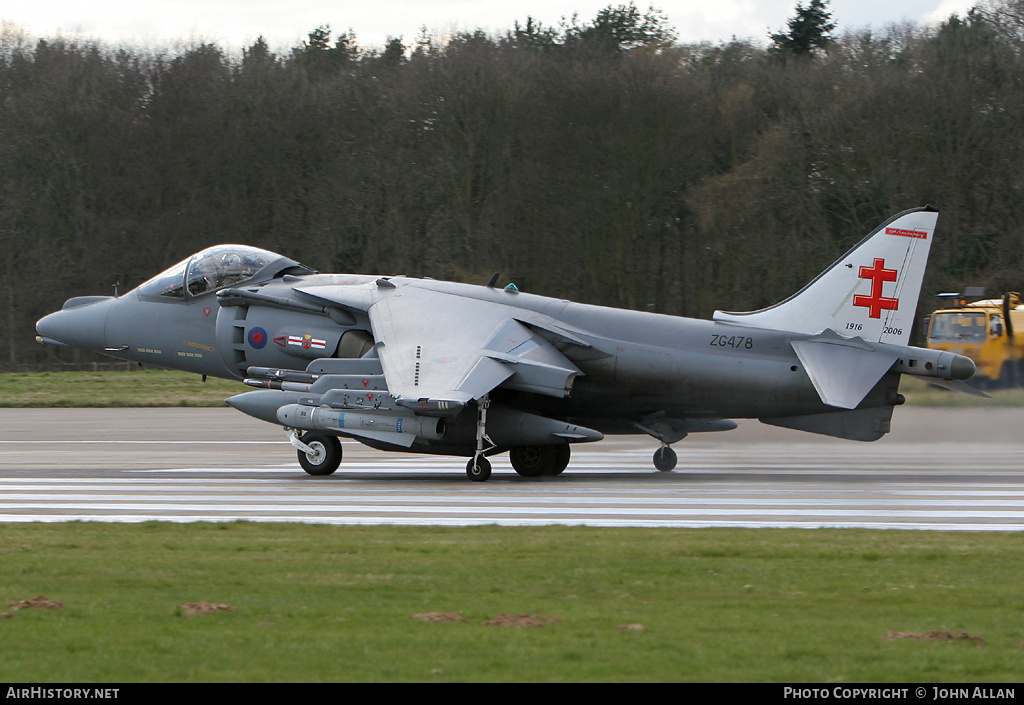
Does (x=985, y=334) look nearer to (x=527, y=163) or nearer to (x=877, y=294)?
(x=877, y=294)

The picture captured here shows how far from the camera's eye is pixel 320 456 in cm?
1648

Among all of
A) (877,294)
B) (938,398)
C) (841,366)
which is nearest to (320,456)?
(841,366)

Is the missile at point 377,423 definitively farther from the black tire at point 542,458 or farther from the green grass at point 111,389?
the green grass at point 111,389

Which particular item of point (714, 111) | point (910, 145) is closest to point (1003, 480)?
point (910, 145)

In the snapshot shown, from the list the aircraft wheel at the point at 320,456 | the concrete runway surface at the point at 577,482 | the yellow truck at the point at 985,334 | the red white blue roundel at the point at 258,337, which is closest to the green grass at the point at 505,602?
the concrete runway surface at the point at 577,482

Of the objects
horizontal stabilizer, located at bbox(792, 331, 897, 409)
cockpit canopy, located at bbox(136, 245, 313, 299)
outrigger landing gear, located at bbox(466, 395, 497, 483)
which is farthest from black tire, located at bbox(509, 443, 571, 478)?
cockpit canopy, located at bbox(136, 245, 313, 299)

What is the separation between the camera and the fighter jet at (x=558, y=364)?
15.5 m

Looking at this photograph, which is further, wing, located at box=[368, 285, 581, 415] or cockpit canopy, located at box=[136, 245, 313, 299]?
cockpit canopy, located at box=[136, 245, 313, 299]

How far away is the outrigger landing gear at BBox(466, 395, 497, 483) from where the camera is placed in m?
15.7

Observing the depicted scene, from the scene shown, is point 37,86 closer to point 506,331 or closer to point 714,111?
point 714,111

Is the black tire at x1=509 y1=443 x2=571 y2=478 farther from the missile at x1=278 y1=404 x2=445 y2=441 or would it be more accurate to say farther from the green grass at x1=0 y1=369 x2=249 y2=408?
the green grass at x1=0 y1=369 x2=249 y2=408

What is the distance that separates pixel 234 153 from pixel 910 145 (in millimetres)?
26125

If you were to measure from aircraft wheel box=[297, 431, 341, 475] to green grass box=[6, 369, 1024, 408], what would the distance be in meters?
13.4

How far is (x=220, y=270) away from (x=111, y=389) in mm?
19146
